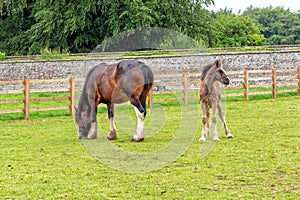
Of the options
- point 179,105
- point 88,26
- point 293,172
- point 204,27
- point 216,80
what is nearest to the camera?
point 293,172

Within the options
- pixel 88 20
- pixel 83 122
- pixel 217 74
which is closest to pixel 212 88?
pixel 217 74

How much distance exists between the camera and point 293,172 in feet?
28.7

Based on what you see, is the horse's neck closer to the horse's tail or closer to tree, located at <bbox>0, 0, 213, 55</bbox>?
the horse's tail

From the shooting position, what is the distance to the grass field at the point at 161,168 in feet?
25.3

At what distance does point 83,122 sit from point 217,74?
291cm

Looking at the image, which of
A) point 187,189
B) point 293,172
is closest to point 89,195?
point 187,189

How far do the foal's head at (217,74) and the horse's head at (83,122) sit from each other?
99.7 inches

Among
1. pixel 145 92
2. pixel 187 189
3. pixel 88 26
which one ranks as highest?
pixel 88 26

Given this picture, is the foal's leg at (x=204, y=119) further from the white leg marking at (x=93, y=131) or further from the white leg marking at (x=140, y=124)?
the white leg marking at (x=93, y=131)

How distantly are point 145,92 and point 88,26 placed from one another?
23.0 meters

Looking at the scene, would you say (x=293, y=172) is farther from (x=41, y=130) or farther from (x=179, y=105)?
(x=179, y=105)

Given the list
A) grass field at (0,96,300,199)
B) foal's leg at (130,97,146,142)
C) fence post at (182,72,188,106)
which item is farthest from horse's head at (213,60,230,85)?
fence post at (182,72,188,106)

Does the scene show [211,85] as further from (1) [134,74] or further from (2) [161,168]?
(2) [161,168]

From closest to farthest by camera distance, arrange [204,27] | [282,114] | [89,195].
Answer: [89,195] < [282,114] < [204,27]
